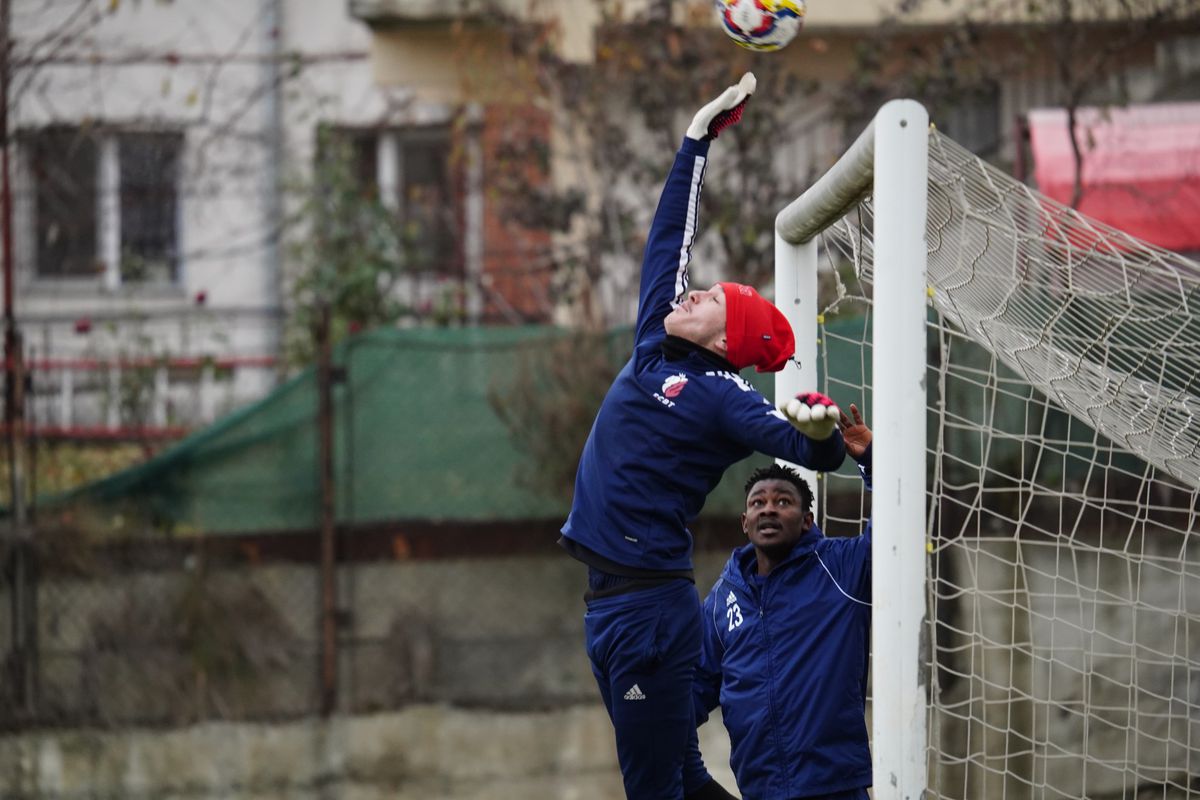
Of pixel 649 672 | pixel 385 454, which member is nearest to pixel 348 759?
pixel 385 454

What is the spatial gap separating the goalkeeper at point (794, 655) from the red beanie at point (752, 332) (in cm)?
38

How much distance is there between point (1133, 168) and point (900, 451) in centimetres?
570

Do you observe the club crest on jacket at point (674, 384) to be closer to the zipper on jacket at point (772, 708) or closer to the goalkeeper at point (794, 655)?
the goalkeeper at point (794, 655)

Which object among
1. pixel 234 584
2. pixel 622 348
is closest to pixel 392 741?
pixel 234 584

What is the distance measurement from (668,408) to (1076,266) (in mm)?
1762

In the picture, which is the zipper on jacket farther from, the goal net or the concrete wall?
the concrete wall

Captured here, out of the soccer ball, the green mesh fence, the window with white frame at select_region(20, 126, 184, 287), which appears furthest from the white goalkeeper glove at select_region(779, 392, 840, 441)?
the window with white frame at select_region(20, 126, 184, 287)

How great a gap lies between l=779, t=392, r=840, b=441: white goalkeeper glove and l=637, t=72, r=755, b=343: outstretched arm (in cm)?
61

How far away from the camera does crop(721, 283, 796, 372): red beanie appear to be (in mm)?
3643

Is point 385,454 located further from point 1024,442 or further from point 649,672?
point 649,672

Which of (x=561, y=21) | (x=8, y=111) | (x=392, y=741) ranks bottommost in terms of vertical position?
(x=392, y=741)

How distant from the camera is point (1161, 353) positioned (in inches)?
180

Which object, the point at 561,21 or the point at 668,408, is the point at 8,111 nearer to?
the point at 561,21

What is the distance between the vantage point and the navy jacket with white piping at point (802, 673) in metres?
4.11
